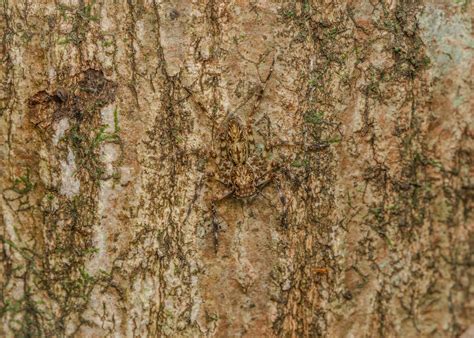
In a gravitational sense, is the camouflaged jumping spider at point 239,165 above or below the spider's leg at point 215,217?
above

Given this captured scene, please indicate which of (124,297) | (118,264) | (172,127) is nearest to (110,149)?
(172,127)

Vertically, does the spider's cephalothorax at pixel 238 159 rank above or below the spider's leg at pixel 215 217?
above

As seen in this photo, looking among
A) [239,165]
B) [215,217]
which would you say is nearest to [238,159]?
[239,165]

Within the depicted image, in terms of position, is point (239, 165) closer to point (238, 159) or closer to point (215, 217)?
point (238, 159)

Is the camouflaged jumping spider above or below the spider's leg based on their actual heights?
above

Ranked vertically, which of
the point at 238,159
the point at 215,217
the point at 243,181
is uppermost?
the point at 238,159

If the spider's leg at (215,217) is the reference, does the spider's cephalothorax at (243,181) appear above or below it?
above

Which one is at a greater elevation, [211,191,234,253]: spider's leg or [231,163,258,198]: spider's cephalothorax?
[231,163,258,198]: spider's cephalothorax

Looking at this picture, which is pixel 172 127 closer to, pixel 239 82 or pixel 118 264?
pixel 239 82
